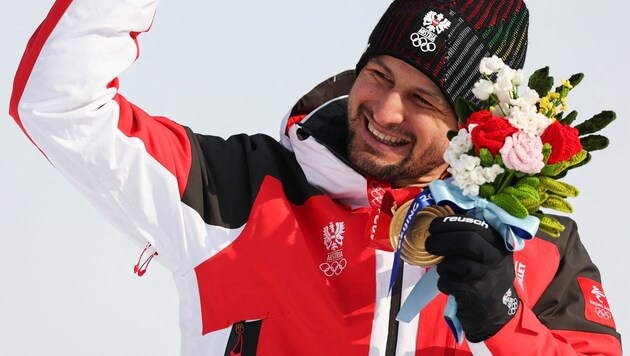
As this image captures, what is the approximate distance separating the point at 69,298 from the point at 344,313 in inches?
108

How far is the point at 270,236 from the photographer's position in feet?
10.3

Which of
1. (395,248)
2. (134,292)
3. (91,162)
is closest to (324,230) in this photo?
(395,248)

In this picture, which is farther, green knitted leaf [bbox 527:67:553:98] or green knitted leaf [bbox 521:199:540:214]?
green knitted leaf [bbox 527:67:553:98]

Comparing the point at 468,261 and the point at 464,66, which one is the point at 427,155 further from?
the point at 468,261

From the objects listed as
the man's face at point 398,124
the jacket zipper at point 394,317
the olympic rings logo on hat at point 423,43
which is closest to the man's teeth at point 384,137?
the man's face at point 398,124

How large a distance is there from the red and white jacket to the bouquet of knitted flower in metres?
0.33

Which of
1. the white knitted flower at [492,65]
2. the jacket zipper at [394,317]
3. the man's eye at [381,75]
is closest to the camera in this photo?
the white knitted flower at [492,65]

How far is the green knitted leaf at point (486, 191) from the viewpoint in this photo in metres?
2.63

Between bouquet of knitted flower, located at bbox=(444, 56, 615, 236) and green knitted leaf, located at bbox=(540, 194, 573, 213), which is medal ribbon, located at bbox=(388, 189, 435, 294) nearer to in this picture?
bouquet of knitted flower, located at bbox=(444, 56, 615, 236)

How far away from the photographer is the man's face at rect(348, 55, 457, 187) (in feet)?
10.5

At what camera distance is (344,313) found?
3082 millimetres

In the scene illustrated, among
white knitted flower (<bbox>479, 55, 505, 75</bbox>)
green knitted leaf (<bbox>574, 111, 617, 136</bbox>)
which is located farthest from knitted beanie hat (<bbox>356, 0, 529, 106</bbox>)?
green knitted leaf (<bbox>574, 111, 617, 136</bbox>)

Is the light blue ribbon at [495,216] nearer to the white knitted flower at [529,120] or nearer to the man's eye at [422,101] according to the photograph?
the white knitted flower at [529,120]

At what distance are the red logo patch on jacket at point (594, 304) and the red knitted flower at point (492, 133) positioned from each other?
82 cm
